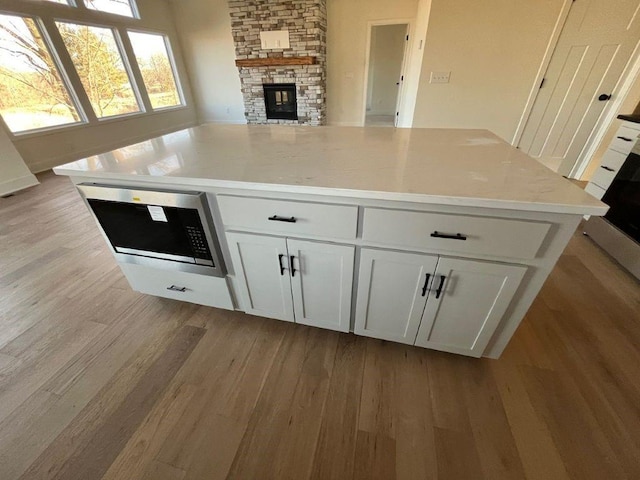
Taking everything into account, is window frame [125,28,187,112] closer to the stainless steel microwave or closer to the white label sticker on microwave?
the stainless steel microwave

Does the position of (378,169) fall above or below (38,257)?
above

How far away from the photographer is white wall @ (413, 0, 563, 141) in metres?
2.96

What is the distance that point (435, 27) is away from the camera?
3.14 metres

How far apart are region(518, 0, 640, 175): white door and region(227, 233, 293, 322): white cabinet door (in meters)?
4.08

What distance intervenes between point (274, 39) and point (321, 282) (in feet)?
19.5

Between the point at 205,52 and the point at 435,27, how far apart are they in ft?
17.3

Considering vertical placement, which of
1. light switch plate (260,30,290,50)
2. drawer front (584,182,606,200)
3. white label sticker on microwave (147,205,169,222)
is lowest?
drawer front (584,182,606,200)

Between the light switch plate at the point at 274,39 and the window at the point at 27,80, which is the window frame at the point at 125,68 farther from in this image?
the light switch plate at the point at 274,39

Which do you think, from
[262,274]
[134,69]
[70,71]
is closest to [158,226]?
[262,274]

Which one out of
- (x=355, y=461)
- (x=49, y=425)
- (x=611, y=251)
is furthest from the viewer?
(x=611, y=251)

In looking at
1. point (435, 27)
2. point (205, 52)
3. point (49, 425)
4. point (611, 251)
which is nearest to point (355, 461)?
point (49, 425)

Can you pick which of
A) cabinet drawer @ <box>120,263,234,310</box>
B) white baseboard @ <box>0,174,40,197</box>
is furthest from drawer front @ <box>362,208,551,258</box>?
white baseboard @ <box>0,174,40,197</box>

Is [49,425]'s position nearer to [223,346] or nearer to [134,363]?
[134,363]

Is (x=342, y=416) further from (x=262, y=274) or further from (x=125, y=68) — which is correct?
(x=125, y=68)
